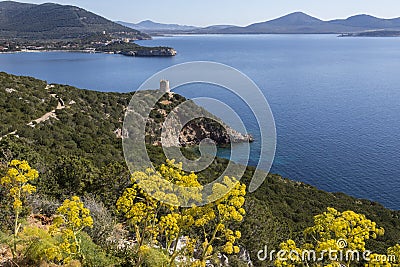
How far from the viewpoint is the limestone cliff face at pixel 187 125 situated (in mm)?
31125

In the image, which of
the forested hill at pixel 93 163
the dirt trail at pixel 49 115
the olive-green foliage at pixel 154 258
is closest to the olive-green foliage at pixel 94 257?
the olive-green foliage at pixel 154 258

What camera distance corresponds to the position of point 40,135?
58.1ft

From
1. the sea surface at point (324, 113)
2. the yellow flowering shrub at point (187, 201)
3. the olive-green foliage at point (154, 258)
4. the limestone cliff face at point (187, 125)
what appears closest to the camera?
the yellow flowering shrub at point (187, 201)

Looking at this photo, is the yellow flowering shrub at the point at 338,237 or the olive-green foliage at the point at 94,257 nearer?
the yellow flowering shrub at the point at 338,237

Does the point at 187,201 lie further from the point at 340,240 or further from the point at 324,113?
the point at 324,113

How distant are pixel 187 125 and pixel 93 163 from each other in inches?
796

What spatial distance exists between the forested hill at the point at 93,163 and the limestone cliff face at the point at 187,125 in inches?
25.0

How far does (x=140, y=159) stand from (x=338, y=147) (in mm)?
25839

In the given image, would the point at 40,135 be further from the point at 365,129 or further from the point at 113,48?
the point at 113,48

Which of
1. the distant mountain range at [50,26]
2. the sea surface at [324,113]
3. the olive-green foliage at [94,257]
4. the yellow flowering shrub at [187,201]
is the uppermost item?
the distant mountain range at [50,26]

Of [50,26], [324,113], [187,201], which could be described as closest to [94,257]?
[187,201]

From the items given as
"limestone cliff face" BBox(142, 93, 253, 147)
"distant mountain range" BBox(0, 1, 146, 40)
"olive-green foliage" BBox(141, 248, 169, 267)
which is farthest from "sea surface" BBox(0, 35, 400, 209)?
"distant mountain range" BBox(0, 1, 146, 40)

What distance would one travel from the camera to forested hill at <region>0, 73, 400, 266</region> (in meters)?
9.66

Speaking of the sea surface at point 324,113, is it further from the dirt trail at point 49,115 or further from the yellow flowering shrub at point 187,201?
the yellow flowering shrub at point 187,201
